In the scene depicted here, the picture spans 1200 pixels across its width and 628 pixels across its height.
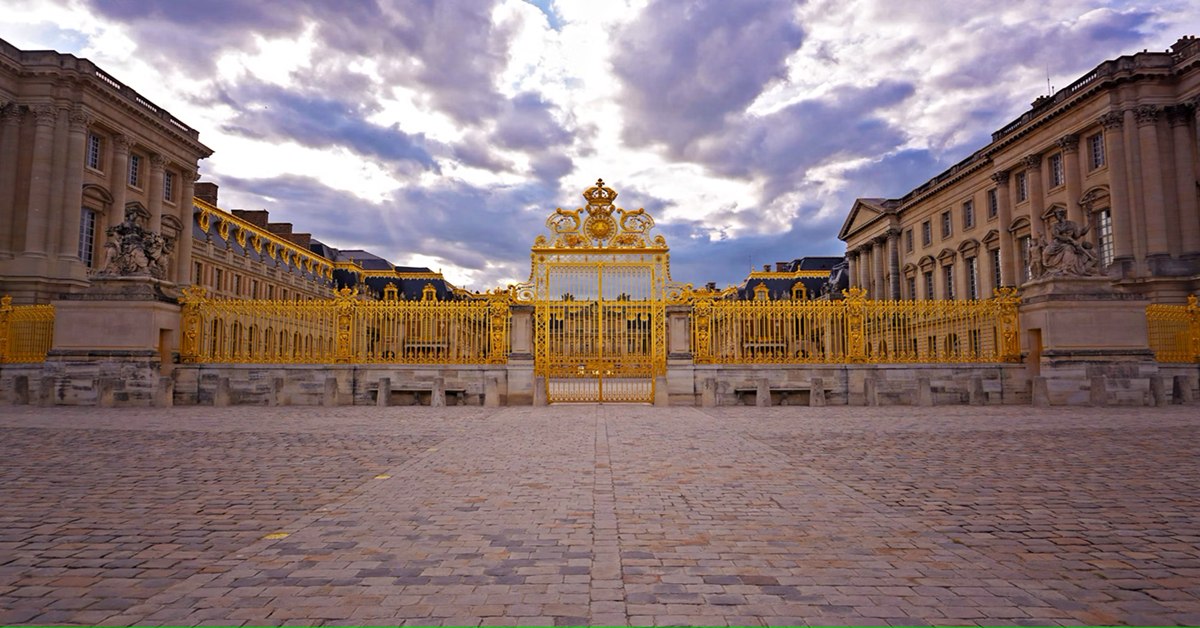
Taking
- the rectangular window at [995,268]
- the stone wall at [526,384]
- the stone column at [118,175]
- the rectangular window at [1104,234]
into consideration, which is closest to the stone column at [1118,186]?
the rectangular window at [1104,234]

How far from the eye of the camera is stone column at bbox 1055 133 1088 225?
36.6 m

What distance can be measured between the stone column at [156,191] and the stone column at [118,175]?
226cm

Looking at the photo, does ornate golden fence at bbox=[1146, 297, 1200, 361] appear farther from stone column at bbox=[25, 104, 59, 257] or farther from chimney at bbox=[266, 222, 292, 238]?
chimney at bbox=[266, 222, 292, 238]

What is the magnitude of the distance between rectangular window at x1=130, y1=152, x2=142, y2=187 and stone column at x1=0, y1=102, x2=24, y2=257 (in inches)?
→ 262

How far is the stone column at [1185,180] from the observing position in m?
31.8

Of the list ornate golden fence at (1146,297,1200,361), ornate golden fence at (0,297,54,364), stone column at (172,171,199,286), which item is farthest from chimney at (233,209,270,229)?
ornate golden fence at (1146,297,1200,361)

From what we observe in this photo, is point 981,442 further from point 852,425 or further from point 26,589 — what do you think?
Result: point 26,589

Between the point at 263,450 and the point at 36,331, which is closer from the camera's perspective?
the point at 263,450

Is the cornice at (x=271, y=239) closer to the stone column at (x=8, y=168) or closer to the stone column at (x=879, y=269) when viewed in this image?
the stone column at (x=8, y=168)

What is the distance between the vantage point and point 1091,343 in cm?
1795

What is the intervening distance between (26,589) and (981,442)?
11.0 m

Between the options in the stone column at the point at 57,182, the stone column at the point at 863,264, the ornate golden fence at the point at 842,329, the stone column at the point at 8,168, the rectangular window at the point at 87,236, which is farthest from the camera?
the stone column at the point at 863,264

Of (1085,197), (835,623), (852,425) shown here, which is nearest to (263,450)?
(835,623)

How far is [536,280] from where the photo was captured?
19.3 metres
